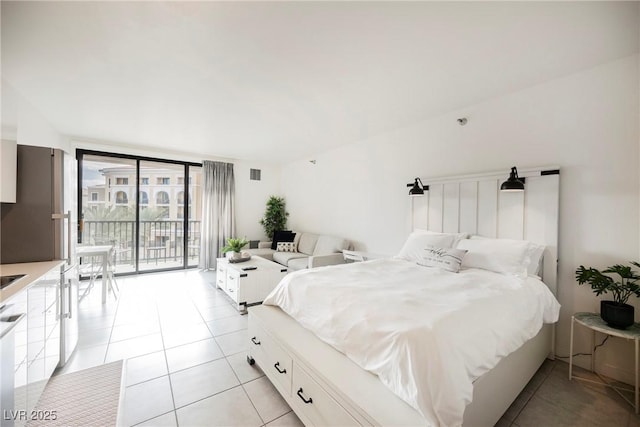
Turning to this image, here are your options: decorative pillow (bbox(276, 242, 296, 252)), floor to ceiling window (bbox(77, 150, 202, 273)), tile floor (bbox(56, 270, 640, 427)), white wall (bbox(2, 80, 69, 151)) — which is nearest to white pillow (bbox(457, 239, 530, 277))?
tile floor (bbox(56, 270, 640, 427))

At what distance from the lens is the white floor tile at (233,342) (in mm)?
2516

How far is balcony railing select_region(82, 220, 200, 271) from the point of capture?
5.00 metres

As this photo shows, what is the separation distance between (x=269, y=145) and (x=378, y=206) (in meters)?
2.38

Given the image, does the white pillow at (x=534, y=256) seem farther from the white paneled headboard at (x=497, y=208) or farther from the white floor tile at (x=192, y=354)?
the white floor tile at (x=192, y=354)

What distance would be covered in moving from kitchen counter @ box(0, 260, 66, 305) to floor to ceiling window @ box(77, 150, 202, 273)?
2876 mm

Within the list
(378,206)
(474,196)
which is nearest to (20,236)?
(378,206)

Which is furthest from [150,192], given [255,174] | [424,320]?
[424,320]

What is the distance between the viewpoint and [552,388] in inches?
79.1

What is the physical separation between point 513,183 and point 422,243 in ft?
3.41

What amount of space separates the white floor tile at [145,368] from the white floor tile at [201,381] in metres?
0.16

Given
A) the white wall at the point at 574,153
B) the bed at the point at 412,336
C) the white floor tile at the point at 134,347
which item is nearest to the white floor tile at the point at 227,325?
the white floor tile at the point at 134,347

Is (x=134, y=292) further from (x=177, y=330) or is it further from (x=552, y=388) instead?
(x=552, y=388)

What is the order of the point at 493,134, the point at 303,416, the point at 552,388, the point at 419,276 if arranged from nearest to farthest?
the point at 303,416
the point at 552,388
the point at 419,276
the point at 493,134

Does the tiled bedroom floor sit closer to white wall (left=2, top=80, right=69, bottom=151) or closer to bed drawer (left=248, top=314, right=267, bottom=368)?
bed drawer (left=248, top=314, right=267, bottom=368)
